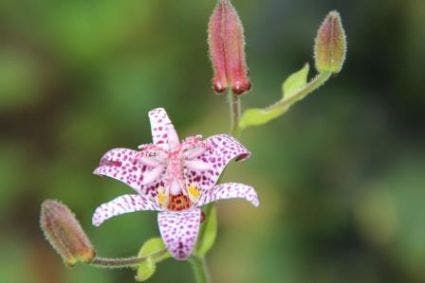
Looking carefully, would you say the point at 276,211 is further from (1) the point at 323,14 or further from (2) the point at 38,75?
(2) the point at 38,75

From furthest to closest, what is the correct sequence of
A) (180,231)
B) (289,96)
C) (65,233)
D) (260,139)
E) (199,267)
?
1. (260,139)
2. (289,96)
3. (199,267)
4. (65,233)
5. (180,231)

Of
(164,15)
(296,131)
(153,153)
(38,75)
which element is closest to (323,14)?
(296,131)

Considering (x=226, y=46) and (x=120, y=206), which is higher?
(x=226, y=46)

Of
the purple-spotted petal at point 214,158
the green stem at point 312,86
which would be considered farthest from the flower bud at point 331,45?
the purple-spotted petal at point 214,158

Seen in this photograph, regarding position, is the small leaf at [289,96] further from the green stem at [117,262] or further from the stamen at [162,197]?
the green stem at [117,262]

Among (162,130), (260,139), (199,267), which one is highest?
(260,139)

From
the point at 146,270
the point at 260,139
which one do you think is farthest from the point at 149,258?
the point at 260,139

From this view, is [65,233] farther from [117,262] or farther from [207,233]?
[207,233]
